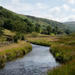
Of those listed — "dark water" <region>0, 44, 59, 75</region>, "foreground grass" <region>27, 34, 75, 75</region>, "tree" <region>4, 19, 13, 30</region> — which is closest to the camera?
"foreground grass" <region>27, 34, 75, 75</region>

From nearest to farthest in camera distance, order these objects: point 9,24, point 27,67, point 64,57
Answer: point 27,67 < point 64,57 < point 9,24

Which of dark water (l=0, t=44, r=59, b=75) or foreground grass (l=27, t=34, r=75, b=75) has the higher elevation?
foreground grass (l=27, t=34, r=75, b=75)

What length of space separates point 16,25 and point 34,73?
11482cm

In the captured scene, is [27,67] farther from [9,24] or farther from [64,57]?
[9,24]

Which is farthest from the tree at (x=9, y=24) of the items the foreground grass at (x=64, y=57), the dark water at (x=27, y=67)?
the dark water at (x=27, y=67)

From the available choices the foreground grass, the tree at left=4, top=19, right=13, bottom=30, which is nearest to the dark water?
the foreground grass

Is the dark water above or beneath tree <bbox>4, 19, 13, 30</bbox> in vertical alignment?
beneath

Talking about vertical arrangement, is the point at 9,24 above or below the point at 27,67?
above

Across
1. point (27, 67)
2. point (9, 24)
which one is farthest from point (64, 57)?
point (9, 24)

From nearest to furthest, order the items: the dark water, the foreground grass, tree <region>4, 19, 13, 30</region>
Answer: the foreground grass < the dark water < tree <region>4, 19, 13, 30</region>

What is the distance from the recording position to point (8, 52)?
97.5 feet

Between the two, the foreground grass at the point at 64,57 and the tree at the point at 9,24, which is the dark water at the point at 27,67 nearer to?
the foreground grass at the point at 64,57

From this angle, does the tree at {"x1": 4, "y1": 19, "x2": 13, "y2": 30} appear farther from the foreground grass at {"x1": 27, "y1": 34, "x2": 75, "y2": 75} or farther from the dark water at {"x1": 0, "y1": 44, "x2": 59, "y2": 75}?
the dark water at {"x1": 0, "y1": 44, "x2": 59, "y2": 75}

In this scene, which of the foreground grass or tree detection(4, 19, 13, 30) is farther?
tree detection(4, 19, 13, 30)
